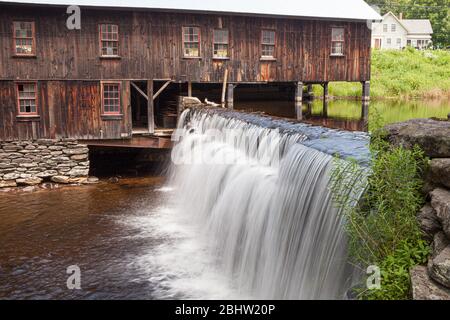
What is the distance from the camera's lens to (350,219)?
5801mm

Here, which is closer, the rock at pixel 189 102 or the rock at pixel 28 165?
the rock at pixel 28 165

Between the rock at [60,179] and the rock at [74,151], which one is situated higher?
the rock at [74,151]

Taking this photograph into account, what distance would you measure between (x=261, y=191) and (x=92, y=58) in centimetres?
1212

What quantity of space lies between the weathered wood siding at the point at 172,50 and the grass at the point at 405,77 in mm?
19785

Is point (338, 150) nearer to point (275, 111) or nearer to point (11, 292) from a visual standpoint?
point (11, 292)

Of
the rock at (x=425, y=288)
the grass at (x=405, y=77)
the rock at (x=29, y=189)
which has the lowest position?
the rock at (x=29, y=189)

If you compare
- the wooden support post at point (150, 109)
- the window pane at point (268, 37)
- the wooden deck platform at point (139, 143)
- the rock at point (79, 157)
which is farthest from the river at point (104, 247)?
the window pane at point (268, 37)

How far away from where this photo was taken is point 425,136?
562 cm

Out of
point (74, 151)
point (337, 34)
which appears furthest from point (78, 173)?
point (337, 34)

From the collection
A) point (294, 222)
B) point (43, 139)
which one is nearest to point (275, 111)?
point (43, 139)

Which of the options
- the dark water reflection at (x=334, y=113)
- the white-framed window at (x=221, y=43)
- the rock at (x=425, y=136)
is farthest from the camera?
the dark water reflection at (x=334, y=113)

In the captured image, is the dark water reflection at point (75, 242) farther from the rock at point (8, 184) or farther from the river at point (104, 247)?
the rock at point (8, 184)

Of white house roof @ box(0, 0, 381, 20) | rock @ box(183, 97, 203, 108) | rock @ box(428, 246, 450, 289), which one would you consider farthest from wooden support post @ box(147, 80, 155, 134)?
rock @ box(428, 246, 450, 289)

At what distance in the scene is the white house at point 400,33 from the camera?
3014 inches
